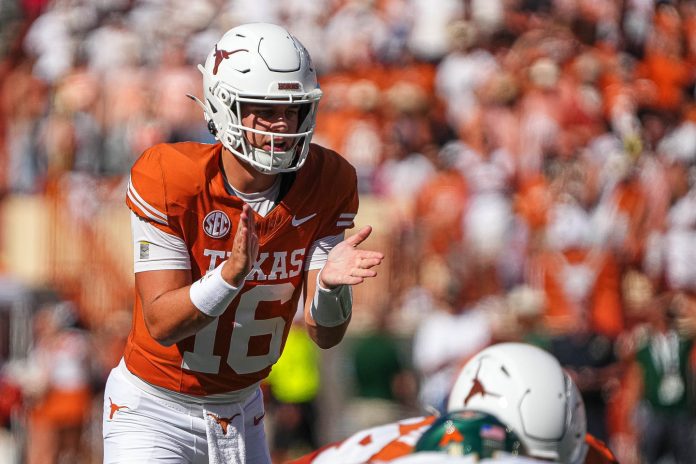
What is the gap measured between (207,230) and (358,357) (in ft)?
23.0

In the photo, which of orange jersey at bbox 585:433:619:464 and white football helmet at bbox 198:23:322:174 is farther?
orange jersey at bbox 585:433:619:464

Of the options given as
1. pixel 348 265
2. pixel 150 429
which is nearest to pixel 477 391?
pixel 348 265

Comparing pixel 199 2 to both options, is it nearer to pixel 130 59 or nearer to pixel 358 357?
pixel 130 59

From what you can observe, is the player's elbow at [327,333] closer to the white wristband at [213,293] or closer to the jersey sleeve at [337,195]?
the jersey sleeve at [337,195]

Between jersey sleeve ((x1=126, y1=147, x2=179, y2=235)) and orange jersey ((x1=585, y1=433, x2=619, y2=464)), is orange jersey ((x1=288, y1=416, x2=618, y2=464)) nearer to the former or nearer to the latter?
orange jersey ((x1=585, y1=433, x2=619, y2=464))

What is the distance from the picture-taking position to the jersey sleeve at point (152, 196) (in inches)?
180

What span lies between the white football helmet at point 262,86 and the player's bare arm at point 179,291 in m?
0.32

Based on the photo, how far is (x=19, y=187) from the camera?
14.3 m

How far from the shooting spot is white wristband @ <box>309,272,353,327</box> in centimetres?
467

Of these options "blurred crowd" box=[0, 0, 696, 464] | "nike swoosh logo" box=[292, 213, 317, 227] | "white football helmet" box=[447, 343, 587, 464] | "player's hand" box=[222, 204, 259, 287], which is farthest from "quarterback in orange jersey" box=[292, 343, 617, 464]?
"blurred crowd" box=[0, 0, 696, 464]

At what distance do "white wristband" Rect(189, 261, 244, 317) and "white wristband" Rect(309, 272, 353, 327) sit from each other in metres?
0.39

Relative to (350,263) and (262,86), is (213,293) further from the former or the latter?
(262,86)

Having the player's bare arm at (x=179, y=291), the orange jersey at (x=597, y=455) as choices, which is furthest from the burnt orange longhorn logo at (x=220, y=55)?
the orange jersey at (x=597, y=455)

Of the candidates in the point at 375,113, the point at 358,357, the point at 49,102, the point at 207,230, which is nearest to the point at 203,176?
the point at 207,230
